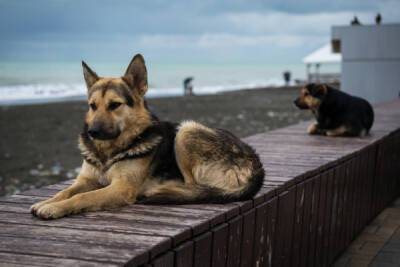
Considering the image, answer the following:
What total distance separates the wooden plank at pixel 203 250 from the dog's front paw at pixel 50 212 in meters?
0.84

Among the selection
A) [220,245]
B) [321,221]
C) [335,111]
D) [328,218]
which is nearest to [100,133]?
[220,245]

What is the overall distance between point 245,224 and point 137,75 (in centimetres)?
129

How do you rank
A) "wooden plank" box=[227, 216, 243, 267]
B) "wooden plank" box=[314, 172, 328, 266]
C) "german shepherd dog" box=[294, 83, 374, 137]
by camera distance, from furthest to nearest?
1. "german shepherd dog" box=[294, 83, 374, 137]
2. "wooden plank" box=[314, 172, 328, 266]
3. "wooden plank" box=[227, 216, 243, 267]

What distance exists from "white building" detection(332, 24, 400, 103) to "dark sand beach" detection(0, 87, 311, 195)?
2.38 meters

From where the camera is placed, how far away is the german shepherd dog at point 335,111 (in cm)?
767

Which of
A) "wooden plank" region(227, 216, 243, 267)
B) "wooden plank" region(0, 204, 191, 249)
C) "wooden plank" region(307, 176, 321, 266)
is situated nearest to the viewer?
"wooden plank" region(0, 204, 191, 249)

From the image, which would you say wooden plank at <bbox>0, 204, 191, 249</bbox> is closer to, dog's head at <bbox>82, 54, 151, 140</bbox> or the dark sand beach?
dog's head at <bbox>82, 54, 151, 140</bbox>

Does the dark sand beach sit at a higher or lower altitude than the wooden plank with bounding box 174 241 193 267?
lower

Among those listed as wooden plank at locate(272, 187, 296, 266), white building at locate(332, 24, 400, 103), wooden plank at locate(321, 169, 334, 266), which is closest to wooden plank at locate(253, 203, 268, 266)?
wooden plank at locate(272, 187, 296, 266)

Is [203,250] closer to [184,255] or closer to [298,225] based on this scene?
[184,255]

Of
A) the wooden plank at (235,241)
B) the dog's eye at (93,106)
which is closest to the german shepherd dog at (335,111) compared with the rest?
the wooden plank at (235,241)

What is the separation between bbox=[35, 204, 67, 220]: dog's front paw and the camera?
3291mm

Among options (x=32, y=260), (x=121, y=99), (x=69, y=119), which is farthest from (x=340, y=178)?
(x=69, y=119)

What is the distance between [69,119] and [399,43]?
1210 cm
